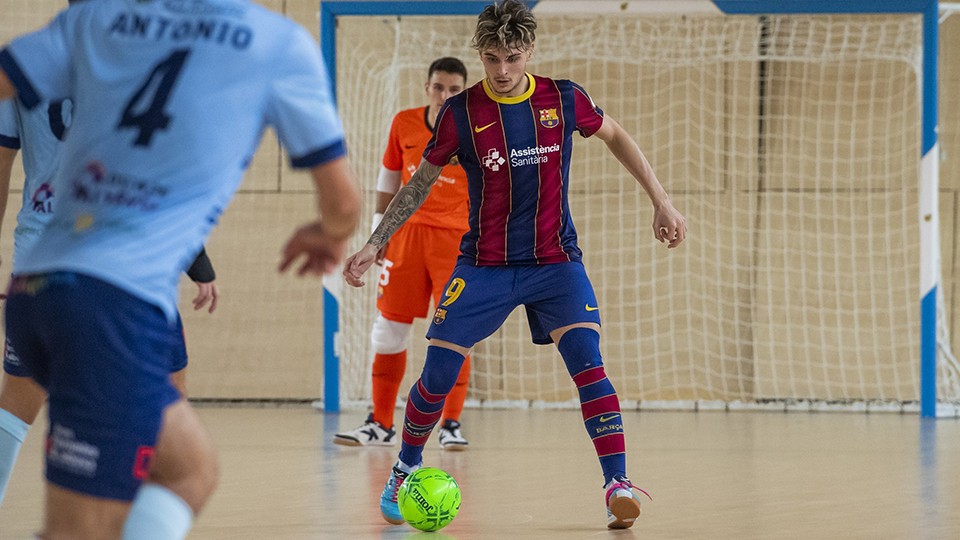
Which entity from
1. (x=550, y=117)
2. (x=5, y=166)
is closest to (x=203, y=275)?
(x=5, y=166)

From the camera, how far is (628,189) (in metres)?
9.18

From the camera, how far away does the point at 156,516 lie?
2.04 meters

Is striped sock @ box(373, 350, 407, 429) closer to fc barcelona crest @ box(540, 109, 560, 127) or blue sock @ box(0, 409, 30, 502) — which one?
fc barcelona crest @ box(540, 109, 560, 127)

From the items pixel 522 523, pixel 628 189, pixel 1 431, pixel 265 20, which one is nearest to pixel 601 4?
pixel 628 189

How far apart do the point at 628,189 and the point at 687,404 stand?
1703 mm

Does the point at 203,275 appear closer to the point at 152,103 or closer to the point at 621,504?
the point at 621,504

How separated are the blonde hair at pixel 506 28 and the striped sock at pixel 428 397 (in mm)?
1034

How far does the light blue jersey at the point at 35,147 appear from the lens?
330 cm

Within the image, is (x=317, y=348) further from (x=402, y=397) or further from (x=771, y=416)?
(x=771, y=416)

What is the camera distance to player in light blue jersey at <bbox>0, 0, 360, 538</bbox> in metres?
1.92

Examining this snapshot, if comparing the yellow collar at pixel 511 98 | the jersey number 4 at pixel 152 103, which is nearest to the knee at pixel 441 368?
the yellow collar at pixel 511 98

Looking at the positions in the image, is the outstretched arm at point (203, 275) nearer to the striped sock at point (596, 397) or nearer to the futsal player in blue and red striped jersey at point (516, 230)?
the futsal player in blue and red striped jersey at point (516, 230)

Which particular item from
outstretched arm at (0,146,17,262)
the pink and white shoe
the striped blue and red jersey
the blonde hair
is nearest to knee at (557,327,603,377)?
the striped blue and red jersey

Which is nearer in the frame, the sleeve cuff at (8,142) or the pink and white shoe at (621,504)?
the sleeve cuff at (8,142)
